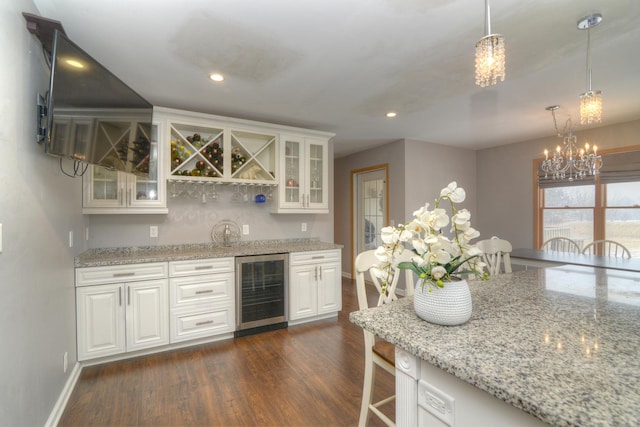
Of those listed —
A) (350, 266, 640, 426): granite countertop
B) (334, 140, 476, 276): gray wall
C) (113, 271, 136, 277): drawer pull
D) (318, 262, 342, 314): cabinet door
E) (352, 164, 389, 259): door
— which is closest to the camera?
(350, 266, 640, 426): granite countertop

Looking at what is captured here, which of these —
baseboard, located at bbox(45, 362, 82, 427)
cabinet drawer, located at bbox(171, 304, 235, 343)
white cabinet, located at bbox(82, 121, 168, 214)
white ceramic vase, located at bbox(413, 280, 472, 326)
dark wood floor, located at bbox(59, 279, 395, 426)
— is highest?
white cabinet, located at bbox(82, 121, 168, 214)

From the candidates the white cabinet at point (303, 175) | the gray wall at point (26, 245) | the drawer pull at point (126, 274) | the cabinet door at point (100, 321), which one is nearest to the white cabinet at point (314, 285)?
the white cabinet at point (303, 175)

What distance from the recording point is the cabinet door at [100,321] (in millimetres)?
2420

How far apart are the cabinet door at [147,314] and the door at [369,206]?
3.44m

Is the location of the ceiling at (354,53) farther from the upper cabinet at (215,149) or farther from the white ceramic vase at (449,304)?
the white ceramic vase at (449,304)

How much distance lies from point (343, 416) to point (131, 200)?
261 centimetres

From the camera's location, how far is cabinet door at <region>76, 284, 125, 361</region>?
2.42 metres

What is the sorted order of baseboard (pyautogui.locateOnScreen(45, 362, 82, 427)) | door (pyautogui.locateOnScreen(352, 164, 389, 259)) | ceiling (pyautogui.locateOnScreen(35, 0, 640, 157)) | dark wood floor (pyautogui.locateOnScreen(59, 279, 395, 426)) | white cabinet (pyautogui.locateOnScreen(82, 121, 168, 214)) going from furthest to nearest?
door (pyautogui.locateOnScreen(352, 164, 389, 259))
white cabinet (pyautogui.locateOnScreen(82, 121, 168, 214))
dark wood floor (pyautogui.locateOnScreen(59, 279, 395, 426))
baseboard (pyautogui.locateOnScreen(45, 362, 82, 427))
ceiling (pyautogui.locateOnScreen(35, 0, 640, 157))

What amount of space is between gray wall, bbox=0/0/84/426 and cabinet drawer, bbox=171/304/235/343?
0.85 m

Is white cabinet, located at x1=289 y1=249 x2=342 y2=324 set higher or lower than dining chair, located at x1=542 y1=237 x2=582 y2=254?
lower

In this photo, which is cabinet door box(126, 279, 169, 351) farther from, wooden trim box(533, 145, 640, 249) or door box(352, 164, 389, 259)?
wooden trim box(533, 145, 640, 249)

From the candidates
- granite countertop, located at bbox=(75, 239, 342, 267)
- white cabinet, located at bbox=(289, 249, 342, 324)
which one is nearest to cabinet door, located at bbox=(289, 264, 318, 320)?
white cabinet, located at bbox=(289, 249, 342, 324)

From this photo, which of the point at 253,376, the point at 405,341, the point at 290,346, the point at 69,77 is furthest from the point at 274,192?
the point at 405,341

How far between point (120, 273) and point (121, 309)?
31 centimetres
